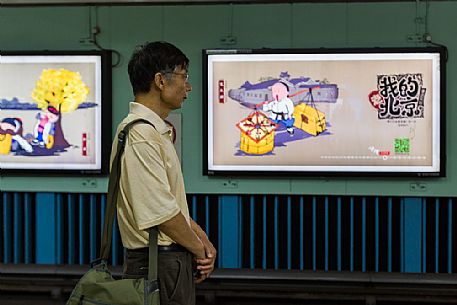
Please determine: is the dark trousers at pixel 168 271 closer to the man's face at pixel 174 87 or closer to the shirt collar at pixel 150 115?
the shirt collar at pixel 150 115

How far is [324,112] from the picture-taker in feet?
19.9

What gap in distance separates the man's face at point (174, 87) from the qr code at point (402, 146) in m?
3.44

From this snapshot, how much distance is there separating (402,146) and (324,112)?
0.68 metres

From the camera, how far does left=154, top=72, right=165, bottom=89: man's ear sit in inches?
112

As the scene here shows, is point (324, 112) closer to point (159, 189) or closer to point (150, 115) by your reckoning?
point (150, 115)

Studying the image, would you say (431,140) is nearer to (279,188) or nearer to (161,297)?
(279,188)

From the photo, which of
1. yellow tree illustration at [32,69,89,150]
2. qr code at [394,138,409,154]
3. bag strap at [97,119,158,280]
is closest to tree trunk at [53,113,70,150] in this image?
yellow tree illustration at [32,69,89,150]

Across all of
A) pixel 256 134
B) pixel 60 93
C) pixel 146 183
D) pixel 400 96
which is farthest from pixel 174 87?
pixel 60 93

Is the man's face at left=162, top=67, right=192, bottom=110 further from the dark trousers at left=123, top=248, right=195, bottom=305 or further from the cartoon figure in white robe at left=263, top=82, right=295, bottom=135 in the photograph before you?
the cartoon figure in white robe at left=263, top=82, right=295, bottom=135

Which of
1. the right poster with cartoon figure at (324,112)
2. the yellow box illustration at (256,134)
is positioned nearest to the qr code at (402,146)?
the right poster with cartoon figure at (324,112)

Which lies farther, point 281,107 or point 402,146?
point 281,107

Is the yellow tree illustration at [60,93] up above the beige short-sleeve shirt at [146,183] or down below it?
above

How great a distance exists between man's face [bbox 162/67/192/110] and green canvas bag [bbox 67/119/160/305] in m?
0.19

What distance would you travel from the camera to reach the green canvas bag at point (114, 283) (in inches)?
103
